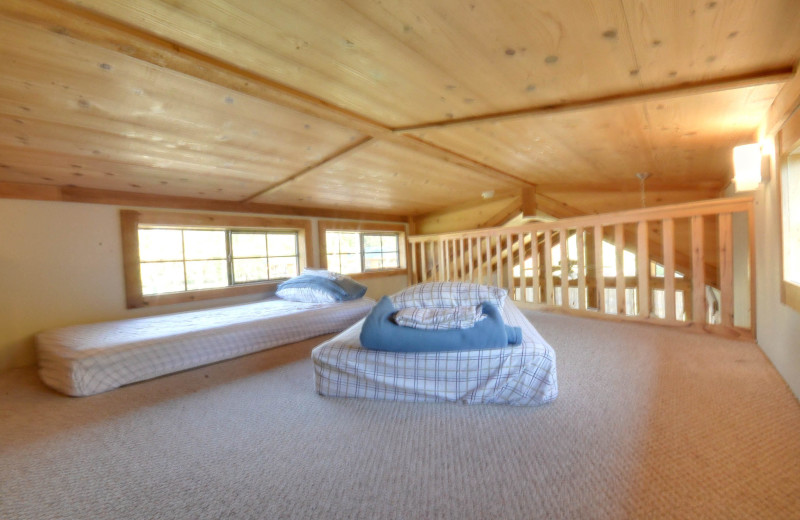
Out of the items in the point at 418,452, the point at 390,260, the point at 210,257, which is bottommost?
the point at 418,452

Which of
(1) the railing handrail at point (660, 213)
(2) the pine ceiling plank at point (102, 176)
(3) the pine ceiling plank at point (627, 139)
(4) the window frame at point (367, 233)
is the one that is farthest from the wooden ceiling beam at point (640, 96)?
(4) the window frame at point (367, 233)

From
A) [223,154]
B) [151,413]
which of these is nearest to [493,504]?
[151,413]

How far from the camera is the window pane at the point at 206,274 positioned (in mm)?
3463

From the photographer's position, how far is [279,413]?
60.1 inches

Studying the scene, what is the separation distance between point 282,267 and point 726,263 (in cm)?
425

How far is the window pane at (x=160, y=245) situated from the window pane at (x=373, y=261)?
2566 mm

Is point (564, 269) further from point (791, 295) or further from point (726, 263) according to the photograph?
point (791, 295)

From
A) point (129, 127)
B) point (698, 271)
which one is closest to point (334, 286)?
point (129, 127)

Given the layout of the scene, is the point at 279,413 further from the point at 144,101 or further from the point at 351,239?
the point at 351,239

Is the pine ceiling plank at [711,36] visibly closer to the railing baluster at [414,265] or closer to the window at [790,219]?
the window at [790,219]

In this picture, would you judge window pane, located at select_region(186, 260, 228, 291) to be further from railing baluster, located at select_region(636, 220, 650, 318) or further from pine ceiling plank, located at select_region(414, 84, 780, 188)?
railing baluster, located at select_region(636, 220, 650, 318)

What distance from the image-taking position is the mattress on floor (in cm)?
148

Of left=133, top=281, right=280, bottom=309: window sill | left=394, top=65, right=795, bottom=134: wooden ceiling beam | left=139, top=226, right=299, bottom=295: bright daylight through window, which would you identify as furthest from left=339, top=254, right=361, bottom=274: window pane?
left=394, top=65, right=795, bottom=134: wooden ceiling beam

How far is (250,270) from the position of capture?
13.0ft
